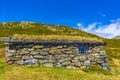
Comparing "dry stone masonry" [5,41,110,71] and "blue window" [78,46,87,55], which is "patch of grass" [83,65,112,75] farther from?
"blue window" [78,46,87,55]

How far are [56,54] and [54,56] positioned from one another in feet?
0.97

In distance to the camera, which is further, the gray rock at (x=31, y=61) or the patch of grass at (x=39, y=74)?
the gray rock at (x=31, y=61)

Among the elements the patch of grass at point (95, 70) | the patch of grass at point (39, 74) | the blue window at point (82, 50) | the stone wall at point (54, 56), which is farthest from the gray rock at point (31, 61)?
the patch of grass at point (95, 70)

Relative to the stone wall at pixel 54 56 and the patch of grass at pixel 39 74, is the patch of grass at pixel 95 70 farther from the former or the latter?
the patch of grass at pixel 39 74

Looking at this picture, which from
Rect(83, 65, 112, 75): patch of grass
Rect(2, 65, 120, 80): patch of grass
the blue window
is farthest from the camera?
the blue window

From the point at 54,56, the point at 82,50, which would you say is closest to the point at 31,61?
the point at 54,56

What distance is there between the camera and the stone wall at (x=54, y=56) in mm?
24656

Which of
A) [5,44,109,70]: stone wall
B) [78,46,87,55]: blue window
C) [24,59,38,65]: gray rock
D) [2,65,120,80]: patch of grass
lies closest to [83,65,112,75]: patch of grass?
[5,44,109,70]: stone wall

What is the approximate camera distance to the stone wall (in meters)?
24.7

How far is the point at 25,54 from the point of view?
24906 mm

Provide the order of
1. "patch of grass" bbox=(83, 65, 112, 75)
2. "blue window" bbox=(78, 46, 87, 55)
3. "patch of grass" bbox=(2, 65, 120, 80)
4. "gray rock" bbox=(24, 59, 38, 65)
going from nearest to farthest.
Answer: "patch of grass" bbox=(2, 65, 120, 80)
"gray rock" bbox=(24, 59, 38, 65)
"patch of grass" bbox=(83, 65, 112, 75)
"blue window" bbox=(78, 46, 87, 55)

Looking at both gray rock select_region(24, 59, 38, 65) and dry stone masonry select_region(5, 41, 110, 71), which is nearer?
dry stone masonry select_region(5, 41, 110, 71)

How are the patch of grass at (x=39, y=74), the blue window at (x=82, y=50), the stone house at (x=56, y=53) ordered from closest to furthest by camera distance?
1. the patch of grass at (x=39, y=74)
2. the stone house at (x=56, y=53)
3. the blue window at (x=82, y=50)

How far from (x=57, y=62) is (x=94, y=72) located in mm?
3974
